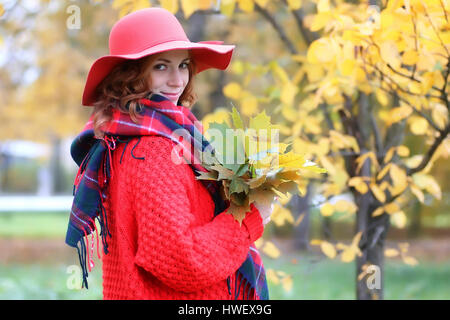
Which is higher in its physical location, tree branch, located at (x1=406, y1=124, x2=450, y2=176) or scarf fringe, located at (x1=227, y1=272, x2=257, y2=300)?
tree branch, located at (x1=406, y1=124, x2=450, y2=176)

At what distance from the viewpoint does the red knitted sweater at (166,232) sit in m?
1.58

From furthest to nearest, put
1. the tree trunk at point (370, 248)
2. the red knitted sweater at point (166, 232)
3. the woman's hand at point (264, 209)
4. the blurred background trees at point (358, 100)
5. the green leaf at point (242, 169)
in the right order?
the tree trunk at point (370, 248), the blurred background trees at point (358, 100), the woman's hand at point (264, 209), the green leaf at point (242, 169), the red knitted sweater at point (166, 232)

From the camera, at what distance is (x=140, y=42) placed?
5.90 ft

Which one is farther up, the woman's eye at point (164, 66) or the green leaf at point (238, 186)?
the woman's eye at point (164, 66)

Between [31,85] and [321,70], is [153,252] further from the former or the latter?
[31,85]

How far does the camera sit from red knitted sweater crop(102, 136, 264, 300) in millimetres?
1576

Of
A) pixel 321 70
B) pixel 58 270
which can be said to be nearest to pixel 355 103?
pixel 321 70

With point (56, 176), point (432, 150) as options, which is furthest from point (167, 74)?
point (56, 176)

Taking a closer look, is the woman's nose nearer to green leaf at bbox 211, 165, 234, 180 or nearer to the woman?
the woman

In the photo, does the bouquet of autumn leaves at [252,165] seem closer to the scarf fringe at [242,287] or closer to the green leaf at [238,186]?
the green leaf at [238,186]

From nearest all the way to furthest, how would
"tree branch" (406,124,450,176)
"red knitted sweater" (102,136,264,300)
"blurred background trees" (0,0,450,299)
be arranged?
"red knitted sweater" (102,136,264,300) → "blurred background trees" (0,0,450,299) → "tree branch" (406,124,450,176)

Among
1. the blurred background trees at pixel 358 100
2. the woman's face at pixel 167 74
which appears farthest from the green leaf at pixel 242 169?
the blurred background trees at pixel 358 100

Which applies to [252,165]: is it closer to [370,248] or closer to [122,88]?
[122,88]

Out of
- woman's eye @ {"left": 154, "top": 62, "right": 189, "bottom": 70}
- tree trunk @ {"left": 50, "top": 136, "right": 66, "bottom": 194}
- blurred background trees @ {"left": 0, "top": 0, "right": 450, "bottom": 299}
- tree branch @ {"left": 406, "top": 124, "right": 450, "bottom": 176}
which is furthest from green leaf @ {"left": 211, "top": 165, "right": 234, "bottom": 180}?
tree trunk @ {"left": 50, "top": 136, "right": 66, "bottom": 194}
